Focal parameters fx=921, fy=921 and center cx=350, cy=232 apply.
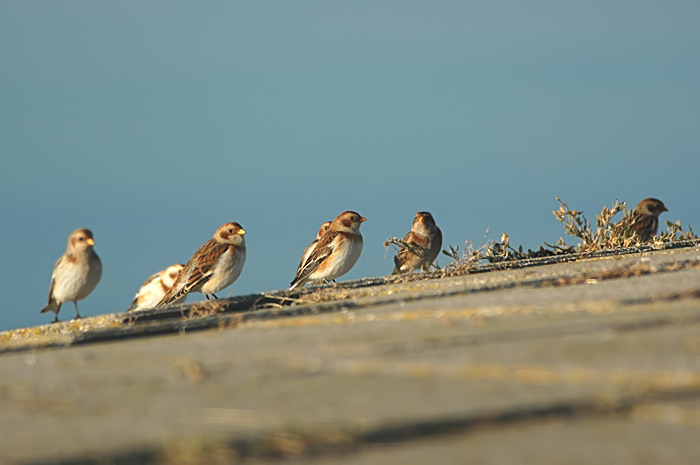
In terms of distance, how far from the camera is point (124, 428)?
2.04m

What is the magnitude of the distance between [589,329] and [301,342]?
95 centimetres

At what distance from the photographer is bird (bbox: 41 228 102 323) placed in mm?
8445

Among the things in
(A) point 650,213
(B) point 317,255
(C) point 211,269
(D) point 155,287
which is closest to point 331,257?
(B) point 317,255

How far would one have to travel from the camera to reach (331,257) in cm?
1154

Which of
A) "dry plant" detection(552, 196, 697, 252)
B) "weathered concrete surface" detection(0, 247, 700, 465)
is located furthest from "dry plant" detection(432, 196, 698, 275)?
"weathered concrete surface" detection(0, 247, 700, 465)

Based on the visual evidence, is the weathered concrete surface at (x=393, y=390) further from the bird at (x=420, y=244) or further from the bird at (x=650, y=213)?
the bird at (x=650, y=213)

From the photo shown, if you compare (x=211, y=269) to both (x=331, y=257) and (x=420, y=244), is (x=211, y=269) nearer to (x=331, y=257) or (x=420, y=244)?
(x=331, y=257)

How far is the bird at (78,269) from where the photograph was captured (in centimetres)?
845

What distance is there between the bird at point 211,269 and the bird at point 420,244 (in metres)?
3.15

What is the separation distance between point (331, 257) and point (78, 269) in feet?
12.6

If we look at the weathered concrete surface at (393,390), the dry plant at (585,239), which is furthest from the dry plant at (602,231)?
the weathered concrete surface at (393,390)

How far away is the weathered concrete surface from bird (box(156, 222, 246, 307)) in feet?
20.6

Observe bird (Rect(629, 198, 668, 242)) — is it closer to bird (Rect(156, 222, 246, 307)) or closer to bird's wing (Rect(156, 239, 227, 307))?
bird (Rect(156, 222, 246, 307))

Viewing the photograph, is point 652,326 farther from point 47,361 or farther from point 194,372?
point 47,361
